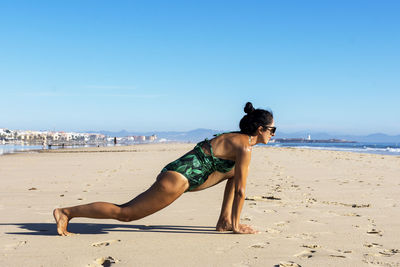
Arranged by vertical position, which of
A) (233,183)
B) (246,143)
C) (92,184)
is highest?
(246,143)

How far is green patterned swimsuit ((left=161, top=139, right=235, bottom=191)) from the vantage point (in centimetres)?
399

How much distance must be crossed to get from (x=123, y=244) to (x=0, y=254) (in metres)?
1.07

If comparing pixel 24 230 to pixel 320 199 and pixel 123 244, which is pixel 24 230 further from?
pixel 320 199

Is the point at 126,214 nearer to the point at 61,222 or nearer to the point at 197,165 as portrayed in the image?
the point at 61,222

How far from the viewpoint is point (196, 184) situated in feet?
13.4

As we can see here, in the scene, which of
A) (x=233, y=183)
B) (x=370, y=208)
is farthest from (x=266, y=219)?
(x=370, y=208)

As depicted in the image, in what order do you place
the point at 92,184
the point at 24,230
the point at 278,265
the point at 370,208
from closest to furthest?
the point at 278,265 < the point at 24,230 < the point at 370,208 < the point at 92,184

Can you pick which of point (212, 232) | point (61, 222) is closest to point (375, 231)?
point (212, 232)

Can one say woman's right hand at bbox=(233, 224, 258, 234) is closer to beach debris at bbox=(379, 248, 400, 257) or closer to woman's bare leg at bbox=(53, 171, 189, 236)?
woman's bare leg at bbox=(53, 171, 189, 236)

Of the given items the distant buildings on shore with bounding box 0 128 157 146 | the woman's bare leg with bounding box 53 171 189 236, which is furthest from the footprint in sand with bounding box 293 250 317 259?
the distant buildings on shore with bounding box 0 128 157 146

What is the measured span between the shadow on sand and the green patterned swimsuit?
2.13ft

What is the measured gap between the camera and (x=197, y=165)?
403 centimetres

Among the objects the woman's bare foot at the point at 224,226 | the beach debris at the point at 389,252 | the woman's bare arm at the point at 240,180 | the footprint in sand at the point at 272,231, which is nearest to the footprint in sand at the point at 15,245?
the woman's bare foot at the point at 224,226

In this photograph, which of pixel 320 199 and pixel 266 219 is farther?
pixel 320 199
